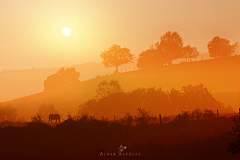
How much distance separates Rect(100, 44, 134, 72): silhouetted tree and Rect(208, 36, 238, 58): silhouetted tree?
51550mm

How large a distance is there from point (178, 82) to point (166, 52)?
154 ft

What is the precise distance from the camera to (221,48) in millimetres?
133625

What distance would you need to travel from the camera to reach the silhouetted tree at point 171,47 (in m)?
137

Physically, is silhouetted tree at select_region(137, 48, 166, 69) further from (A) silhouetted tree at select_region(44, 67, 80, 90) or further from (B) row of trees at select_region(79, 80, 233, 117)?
(B) row of trees at select_region(79, 80, 233, 117)

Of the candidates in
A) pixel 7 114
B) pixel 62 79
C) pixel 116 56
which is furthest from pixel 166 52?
pixel 7 114

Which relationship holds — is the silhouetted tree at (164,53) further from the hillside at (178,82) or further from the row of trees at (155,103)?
the row of trees at (155,103)

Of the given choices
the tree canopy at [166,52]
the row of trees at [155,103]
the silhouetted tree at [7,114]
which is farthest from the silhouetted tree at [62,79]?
the row of trees at [155,103]

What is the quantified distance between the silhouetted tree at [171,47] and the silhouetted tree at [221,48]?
19.3 m

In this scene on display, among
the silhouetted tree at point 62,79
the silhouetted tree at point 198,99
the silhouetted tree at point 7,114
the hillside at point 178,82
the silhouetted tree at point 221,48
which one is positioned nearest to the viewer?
the silhouetted tree at point 198,99

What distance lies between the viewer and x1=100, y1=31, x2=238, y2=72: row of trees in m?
134

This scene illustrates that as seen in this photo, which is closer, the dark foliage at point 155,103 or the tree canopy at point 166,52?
the dark foliage at point 155,103

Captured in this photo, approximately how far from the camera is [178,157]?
22203 millimetres

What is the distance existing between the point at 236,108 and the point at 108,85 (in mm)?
42840

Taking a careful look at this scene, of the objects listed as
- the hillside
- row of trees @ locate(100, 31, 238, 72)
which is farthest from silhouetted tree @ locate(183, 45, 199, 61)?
the hillside
